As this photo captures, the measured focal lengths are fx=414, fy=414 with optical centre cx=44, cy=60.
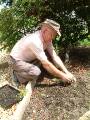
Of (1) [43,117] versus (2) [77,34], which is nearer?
(1) [43,117]

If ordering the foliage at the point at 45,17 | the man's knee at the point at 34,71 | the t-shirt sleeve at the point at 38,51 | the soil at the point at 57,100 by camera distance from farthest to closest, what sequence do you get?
the foliage at the point at 45,17
the man's knee at the point at 34,71
the t-shirt sleeve at the point at 38,51
the soil at the point at 57,100

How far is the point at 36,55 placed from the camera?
6.92 metres

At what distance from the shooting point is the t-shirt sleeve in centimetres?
682

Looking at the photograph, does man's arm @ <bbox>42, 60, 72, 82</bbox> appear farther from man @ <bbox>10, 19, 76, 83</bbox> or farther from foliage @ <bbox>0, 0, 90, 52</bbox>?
foliage @ <bbox>0, 0, 90, 52</bbox>

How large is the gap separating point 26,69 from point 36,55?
1.37ft

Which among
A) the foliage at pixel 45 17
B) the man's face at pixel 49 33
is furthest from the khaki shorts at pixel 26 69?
the foliage at pixel 45 17

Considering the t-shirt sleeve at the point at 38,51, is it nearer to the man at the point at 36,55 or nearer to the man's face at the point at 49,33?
the man at the point at 36,55

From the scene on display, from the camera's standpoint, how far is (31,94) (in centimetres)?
716

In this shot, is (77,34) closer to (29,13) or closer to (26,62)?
(29,13)

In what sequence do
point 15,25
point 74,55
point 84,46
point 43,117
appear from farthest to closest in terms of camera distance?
point 84,46, point 74,55, point 15,25, point 43,117

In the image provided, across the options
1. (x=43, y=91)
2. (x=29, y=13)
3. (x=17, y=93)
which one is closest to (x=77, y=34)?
(x=29, y=13)

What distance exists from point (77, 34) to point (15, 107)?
3.52 meters

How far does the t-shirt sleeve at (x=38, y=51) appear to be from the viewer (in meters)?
6.82

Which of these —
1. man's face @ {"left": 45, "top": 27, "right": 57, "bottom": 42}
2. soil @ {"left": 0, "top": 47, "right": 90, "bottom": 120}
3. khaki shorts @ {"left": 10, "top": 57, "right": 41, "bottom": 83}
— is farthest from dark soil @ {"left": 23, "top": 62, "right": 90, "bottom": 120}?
man's face @ {"left": 45, "top": 27, "right": 57, "bottom": 42}
